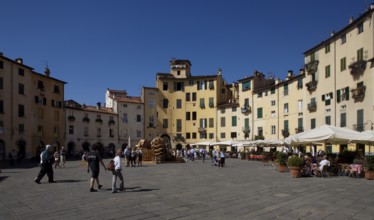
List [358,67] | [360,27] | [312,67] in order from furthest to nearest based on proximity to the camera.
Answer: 1. [312,67]
2. [360,27]
3. [358,67]

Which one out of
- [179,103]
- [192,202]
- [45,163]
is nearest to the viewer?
[192,202]

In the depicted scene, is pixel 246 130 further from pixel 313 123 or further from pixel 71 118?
pixel 71 118

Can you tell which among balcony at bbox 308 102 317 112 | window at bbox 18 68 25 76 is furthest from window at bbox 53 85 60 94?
balcony at bbox 308 102 317 112

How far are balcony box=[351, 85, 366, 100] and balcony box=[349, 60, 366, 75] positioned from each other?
160 cm

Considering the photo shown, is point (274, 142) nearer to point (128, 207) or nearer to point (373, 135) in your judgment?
point (373, 135)

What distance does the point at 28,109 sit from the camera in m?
45.1

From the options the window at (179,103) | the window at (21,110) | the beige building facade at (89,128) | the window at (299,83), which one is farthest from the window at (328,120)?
the window at (21,110)

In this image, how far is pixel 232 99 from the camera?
65.0 meters

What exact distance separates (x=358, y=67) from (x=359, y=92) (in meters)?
2.33

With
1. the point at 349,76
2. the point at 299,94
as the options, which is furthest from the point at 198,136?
the point at 349,76

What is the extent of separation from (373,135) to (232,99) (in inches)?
1898

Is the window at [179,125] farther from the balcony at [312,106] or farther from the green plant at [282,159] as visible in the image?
the green plant at [282,159]

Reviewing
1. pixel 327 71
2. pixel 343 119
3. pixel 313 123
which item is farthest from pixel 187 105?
pixel 343 119

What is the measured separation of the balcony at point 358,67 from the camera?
31.5 meters
